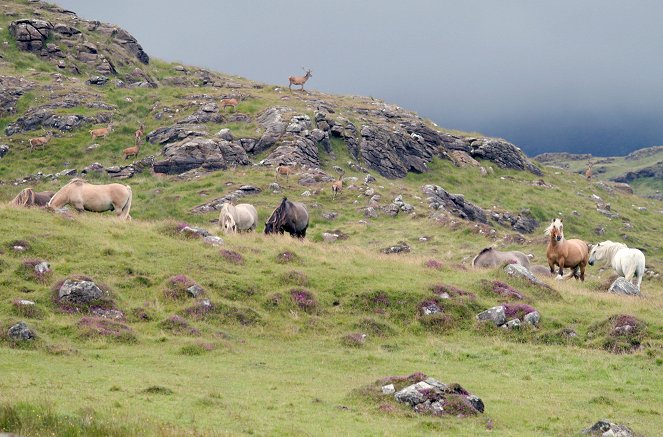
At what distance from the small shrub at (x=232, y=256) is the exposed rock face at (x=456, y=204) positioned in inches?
1129

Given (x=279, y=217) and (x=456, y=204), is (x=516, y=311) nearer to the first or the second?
(x=279, y=217)

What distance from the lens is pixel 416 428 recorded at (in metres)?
15.0

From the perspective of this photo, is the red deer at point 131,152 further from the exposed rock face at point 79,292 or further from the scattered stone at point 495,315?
the scattered stone at point 495,315

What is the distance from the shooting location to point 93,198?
3366 cm

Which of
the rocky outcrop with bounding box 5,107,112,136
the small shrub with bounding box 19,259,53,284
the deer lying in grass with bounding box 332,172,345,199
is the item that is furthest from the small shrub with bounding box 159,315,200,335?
the rocky outcrop with bounding box 5,107,112,136

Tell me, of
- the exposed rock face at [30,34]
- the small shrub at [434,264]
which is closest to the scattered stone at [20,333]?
the small shrub at [434,264]

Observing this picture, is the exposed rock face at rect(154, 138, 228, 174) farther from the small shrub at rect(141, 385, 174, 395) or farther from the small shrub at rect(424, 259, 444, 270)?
the small shrub at rect(141, 385, 174, 395)

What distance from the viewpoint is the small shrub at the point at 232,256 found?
93.6 ft

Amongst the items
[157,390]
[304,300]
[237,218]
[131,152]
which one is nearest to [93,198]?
[237,218]

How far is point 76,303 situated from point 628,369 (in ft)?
53.8

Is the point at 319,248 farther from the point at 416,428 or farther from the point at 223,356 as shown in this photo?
the point at 416,428

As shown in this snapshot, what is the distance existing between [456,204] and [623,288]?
2730 centimetres

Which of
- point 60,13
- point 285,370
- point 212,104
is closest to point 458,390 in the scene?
point 285,370

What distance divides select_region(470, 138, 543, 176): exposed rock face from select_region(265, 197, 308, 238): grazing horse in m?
41.8
